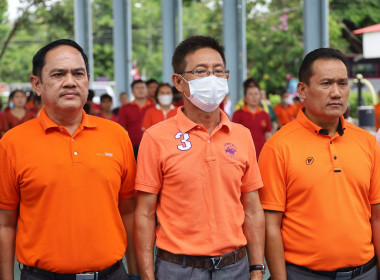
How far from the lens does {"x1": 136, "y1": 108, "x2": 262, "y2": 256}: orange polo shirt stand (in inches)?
108

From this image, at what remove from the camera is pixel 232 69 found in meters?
14.0

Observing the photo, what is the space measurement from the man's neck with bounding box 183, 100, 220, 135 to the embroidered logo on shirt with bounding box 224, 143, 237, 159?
12cm

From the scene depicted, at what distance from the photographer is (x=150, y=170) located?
110 inches

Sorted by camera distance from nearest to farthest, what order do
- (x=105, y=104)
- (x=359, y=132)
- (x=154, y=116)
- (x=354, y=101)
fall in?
(x=359, y=132)
(x=154, y=116)
(x=105, y=104)
(x=354, y=101)

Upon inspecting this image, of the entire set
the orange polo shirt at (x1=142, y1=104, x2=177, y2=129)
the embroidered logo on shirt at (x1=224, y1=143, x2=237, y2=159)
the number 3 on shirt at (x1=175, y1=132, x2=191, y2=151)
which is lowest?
the embroidered logo on shirt at (x1=224, y1=143, x2=237, y2=159)

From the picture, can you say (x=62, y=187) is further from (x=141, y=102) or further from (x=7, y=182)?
(x=141, y=102)

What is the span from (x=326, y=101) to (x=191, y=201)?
858 mm

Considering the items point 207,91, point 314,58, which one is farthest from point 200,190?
point 314,58

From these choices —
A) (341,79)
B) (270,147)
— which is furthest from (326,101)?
(270,147)

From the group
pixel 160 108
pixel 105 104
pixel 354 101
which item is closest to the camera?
pixel 160 108

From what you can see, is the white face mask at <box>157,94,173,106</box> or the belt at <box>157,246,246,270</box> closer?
the belt at <box>157,246,246,270</box>

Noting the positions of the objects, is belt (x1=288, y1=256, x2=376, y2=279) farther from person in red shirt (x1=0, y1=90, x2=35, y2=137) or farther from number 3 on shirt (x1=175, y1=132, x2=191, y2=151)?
person in red shirt (x1=0, y1=90, x2=35, y2=137)

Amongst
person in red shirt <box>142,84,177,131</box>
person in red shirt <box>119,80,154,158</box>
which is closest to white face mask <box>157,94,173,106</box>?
person in red shirt <box>142,84,177,131</box>

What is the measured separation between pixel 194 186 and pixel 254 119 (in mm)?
5478
